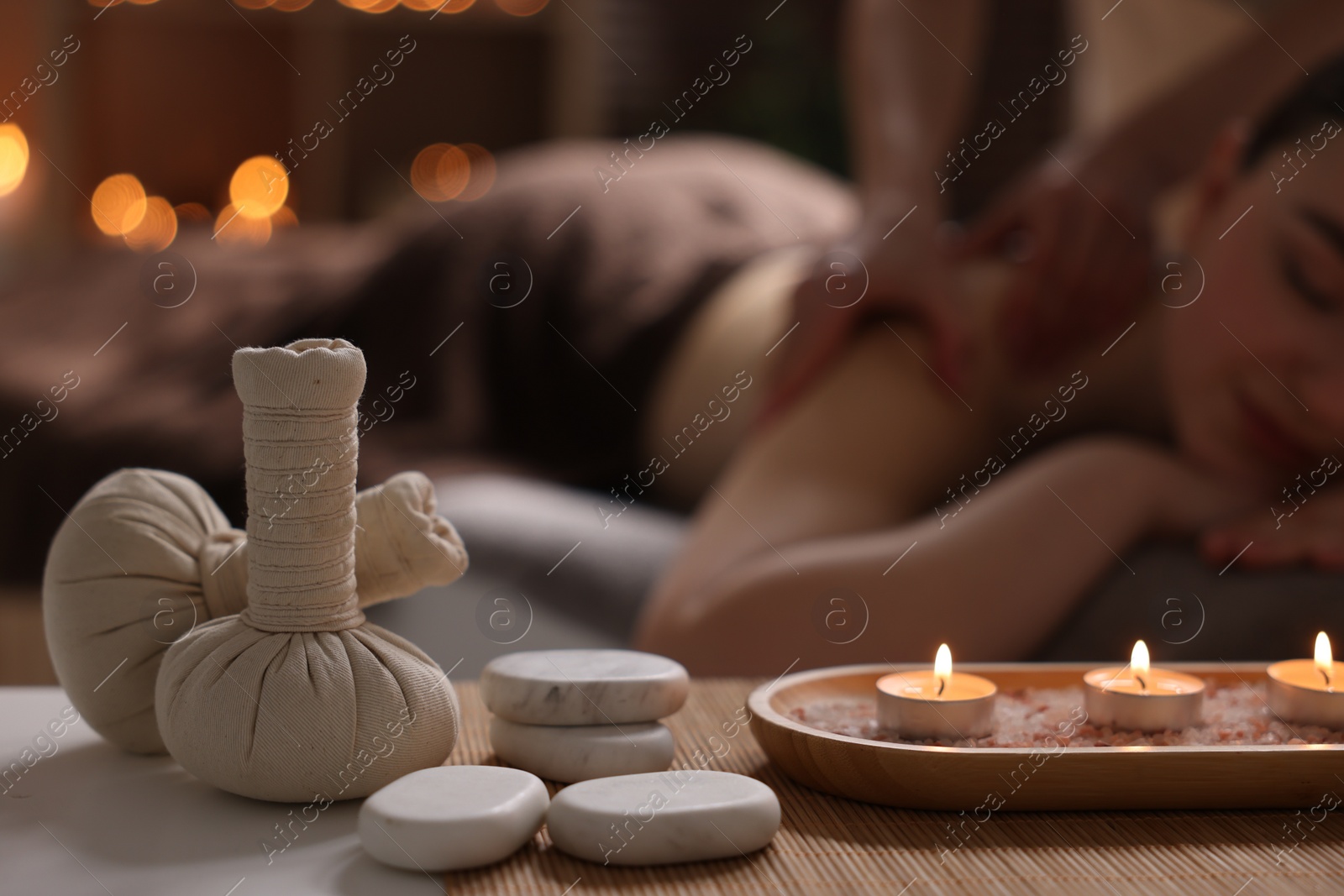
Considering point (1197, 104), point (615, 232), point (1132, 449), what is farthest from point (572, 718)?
point (615, 232)

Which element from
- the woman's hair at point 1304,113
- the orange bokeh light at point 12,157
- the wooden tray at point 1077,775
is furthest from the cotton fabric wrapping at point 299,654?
the orange bokeh light at point 12,157

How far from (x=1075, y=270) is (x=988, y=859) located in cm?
79

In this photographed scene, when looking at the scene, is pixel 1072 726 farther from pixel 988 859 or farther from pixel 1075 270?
pixel 1075 270

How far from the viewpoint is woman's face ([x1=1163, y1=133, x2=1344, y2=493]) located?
896mm

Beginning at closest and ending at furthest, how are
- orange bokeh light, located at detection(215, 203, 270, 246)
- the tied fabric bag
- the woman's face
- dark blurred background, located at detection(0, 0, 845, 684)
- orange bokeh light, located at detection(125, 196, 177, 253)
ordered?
1. the tied fabric bag
2. the woman's face
3. orange bokeh light, located at detection(215, 203, 270, 246)
4. dark blurred background, located at detection(0, 0, 845, 684)
5. orange bokeh light, located at detection(125, 196, 177, 253)

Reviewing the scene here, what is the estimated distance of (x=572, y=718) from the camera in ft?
1.81

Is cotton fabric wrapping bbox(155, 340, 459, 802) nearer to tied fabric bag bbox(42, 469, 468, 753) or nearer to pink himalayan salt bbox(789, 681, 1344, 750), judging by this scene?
tied fabric bag bbox(42, 469, 468, 753)

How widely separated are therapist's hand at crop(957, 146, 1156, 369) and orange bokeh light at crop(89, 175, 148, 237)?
261 cm

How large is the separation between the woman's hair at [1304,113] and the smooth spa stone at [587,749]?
778 mm

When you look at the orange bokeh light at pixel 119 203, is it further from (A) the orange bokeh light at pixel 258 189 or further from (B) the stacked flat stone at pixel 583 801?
(B) the stacked flat stone at pixel 583 801

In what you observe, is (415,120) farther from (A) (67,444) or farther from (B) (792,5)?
(A) (67,444)

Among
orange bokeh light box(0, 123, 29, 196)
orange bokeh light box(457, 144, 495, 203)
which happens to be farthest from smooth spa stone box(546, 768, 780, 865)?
orange bokeh light box(0, 123, 29, 196)

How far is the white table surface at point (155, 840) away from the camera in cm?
44

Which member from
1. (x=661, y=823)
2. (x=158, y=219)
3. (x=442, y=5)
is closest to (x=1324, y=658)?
(x=661, y=823)
